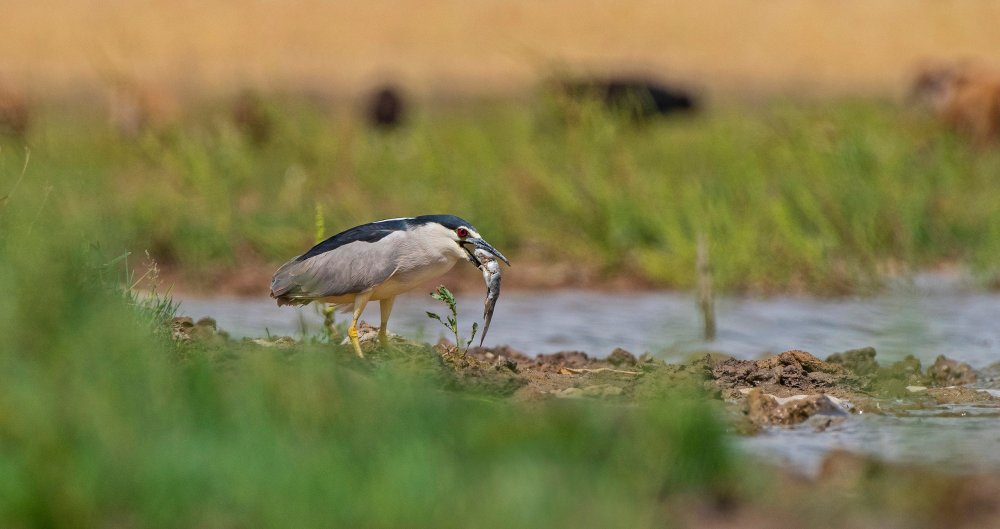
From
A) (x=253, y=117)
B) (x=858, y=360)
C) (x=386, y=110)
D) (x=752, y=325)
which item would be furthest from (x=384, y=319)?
(x=386, y=110)

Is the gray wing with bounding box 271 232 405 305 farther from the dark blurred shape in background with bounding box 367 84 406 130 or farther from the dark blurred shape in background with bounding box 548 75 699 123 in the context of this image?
the dark blurred shape in background with bounding box 548 75 699 123

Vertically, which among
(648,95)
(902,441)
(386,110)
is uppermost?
(648,95)

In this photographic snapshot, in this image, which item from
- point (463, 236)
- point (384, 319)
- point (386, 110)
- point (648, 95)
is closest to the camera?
point (463, 236)

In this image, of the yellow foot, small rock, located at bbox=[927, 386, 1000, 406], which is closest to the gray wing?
the yellow foot

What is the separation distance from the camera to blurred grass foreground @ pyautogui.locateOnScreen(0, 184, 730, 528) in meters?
4.34

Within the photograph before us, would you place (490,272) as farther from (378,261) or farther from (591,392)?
(591,392)

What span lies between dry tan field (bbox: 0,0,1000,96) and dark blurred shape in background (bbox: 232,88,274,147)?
17367 millimetres

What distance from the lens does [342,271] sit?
704cm

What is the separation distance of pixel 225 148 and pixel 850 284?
560 centimetres

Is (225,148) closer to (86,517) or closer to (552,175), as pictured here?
(552,175)

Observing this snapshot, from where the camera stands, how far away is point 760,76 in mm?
39750

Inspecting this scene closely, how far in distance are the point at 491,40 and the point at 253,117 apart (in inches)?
1125

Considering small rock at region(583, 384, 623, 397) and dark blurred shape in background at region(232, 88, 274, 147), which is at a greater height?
dark blurred shape in background at region(232, 88, 274, 147)

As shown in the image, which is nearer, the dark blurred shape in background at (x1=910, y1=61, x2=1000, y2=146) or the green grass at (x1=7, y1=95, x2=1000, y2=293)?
the green grass at (x1=7, y1=95, x2=1000, y2=293)
